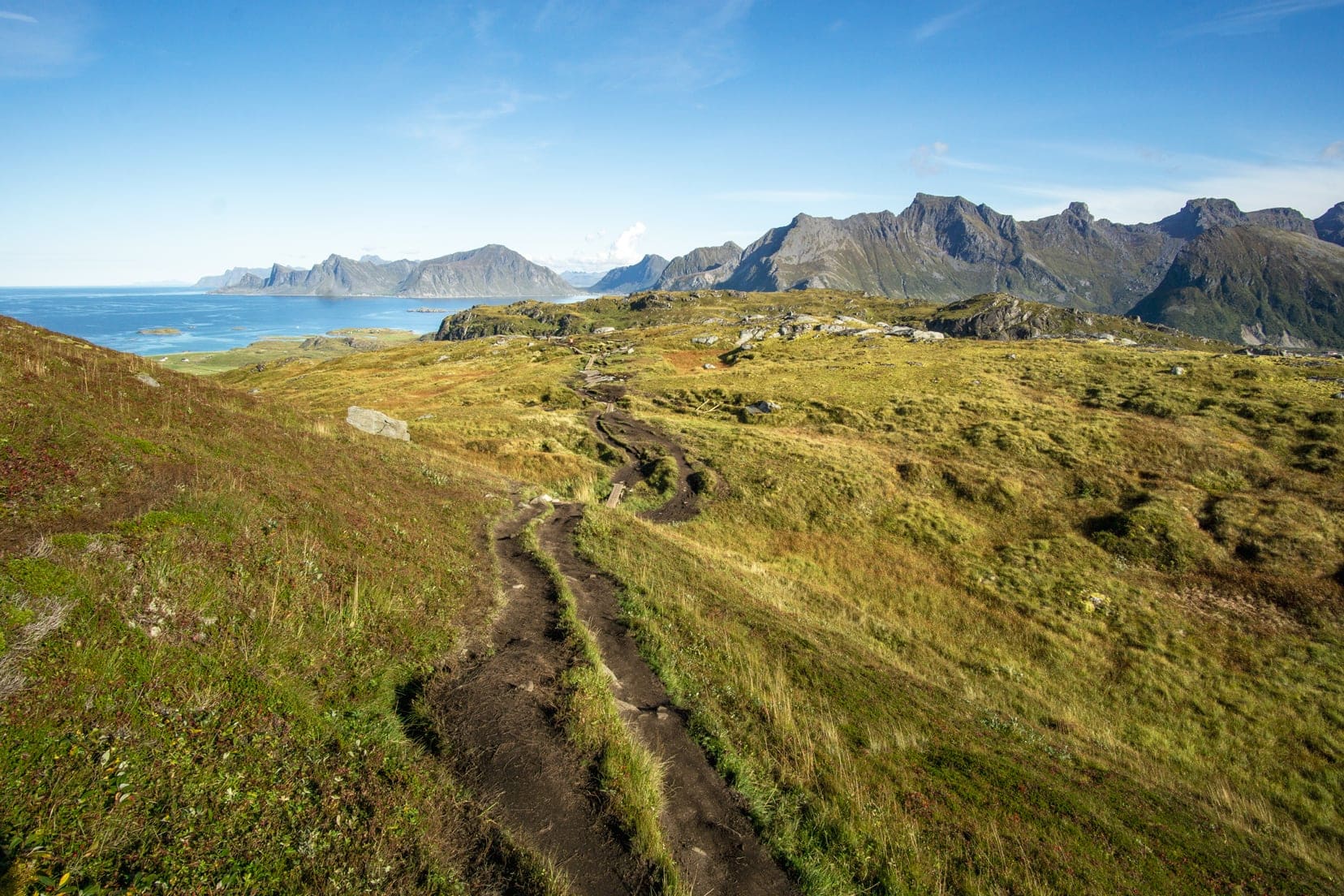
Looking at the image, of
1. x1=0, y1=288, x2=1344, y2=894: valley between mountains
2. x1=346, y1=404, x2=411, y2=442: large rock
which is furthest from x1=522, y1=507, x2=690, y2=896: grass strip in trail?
x1=346, y1=404, x2=411, y2=442: large rock

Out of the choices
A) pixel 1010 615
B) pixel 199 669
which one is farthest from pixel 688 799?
pixel 1010 615

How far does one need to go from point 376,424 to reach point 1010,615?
38.0 metres

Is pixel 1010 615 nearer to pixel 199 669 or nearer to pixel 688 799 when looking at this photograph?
pixel 688 799

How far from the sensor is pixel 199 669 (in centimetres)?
867

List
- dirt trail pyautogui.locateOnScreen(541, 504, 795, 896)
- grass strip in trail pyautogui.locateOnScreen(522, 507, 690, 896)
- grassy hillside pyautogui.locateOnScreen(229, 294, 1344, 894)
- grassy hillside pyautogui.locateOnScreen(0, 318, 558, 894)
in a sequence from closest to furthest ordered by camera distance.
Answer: grassy hillside pyautogui.locateOnScreen(0, 318, 558, 894) → grass strip in trail pyautogui.locateOnScreen(522, 507, 690, 896) → dirt trail pyautogui.locateOnScreen(541, 504, 795, 896) → grassy hillside pyautogui.locateOnScreen(229, 294, 1344, 894)

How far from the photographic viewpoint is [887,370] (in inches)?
2849

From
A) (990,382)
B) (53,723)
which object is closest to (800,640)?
(53,723)

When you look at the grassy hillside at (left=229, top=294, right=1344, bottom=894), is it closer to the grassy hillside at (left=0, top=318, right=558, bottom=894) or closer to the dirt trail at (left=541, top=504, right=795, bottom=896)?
the dirt trail at (left=541, top=504, right=795, bottom=896)

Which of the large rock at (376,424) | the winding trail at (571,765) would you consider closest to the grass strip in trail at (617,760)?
the winding trail at (571,765)

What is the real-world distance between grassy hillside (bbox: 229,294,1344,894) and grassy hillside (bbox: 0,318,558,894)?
6.12 metres

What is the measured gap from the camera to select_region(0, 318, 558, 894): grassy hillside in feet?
20.7

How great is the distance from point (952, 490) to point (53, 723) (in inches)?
1645

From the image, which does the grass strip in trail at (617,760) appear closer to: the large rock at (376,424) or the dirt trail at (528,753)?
the dirt trail at (528,753)

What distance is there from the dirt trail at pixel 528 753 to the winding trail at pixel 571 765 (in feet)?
0.06
